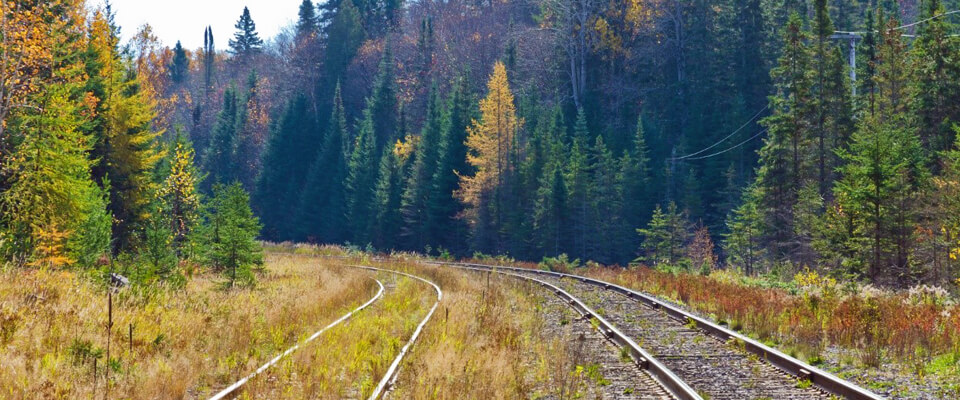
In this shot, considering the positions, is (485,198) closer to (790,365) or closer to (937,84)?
(937,84)

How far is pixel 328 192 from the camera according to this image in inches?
3270

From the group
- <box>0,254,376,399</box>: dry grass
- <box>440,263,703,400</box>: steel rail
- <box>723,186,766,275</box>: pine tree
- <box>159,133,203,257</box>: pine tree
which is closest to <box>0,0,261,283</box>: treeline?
<box>0,254,376,399</box>: dry grass

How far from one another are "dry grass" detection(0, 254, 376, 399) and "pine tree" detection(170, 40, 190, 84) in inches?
4982

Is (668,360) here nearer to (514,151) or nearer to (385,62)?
(514,151)

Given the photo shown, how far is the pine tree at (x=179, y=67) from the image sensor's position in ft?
429

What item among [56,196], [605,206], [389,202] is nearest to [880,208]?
Answer: [56,196]

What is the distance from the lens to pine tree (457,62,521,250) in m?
57.2

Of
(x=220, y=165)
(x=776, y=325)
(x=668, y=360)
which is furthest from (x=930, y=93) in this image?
(x=220, y=165)

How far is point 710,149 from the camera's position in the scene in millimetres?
64562

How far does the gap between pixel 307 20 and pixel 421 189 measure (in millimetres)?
54869

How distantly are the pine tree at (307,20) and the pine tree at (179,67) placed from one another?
118 feet

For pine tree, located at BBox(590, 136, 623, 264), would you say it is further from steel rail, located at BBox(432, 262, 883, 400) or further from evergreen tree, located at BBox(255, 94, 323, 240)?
evergreen tree, located at BBox(255, 94, 323, 240)

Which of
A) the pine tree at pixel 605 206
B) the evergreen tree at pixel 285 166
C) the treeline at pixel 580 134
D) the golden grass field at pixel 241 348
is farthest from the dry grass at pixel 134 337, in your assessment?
the evergreen tree at pixel 285 166

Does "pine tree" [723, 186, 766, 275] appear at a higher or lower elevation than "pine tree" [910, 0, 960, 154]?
lower
